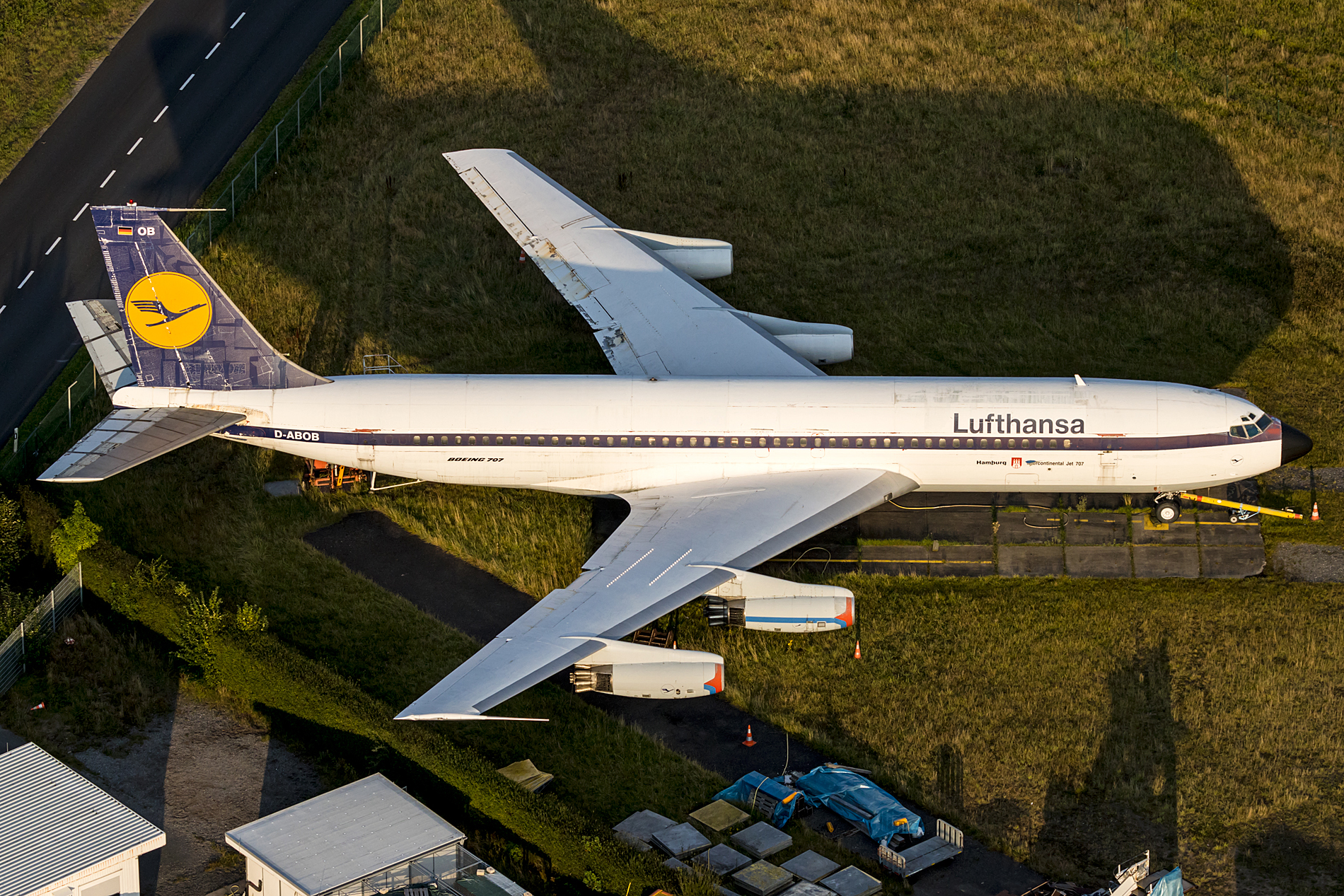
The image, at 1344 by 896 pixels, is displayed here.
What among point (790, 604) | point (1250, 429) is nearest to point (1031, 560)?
point (1250, 429)

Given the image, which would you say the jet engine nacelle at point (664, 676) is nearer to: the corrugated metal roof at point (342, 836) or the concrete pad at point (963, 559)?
the corrugated metal roof at point (342, 836)

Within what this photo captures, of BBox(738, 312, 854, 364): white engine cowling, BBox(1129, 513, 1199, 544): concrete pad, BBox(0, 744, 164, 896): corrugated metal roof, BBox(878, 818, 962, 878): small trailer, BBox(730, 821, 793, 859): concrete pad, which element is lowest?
BBox(878, 818, 962, 878): small trailer

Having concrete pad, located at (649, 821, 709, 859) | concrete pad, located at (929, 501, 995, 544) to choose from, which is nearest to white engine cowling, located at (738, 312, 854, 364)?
concrete pad, located at (929, 501, 995, 544)

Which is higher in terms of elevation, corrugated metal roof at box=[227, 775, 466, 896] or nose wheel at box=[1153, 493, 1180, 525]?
nose wheel at box=[1153, 493, 1180, 525]

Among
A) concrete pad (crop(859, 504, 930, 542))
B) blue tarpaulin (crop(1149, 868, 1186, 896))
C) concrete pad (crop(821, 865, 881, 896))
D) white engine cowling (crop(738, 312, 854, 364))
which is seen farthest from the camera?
white engine cowling (crop(738, 312, 854, 364))

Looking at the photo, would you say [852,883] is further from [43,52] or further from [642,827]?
[43,52]

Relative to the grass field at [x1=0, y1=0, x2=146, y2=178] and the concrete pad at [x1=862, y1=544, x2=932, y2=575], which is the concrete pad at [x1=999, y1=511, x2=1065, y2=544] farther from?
the grass field at [x1=0, y1=0, x2=146, y2=178]
